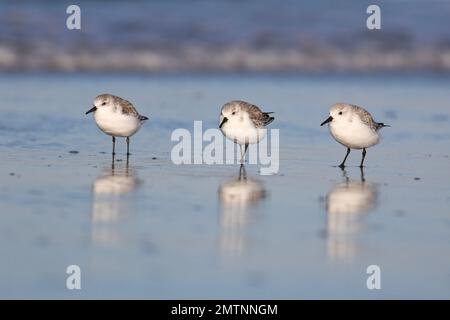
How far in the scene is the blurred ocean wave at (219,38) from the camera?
17234 millimetres

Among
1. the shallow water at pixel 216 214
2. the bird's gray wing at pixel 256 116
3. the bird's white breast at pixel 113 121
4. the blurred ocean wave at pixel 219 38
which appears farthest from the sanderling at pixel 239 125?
the blurred ocean wave at pixel 219 38

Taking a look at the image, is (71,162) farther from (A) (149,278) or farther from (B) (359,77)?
(B) (359,77)

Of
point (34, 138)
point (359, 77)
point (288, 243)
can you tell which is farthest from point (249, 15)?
point (288, 243)

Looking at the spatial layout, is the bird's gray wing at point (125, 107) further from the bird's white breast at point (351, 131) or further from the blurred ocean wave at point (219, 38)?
the blurred ocean wave at point (219, 38)

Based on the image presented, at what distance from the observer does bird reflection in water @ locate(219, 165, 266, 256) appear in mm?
6066

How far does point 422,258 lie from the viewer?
19.2 feet

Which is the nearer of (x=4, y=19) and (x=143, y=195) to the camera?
(x=143, y=195)

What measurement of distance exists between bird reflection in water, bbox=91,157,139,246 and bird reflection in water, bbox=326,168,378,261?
52.1 inches

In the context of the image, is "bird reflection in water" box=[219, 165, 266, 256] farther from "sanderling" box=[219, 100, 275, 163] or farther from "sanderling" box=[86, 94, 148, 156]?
"sanderling" box=[86, 94, 148, 156]

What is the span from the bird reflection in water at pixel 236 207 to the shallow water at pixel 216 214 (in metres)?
0.01

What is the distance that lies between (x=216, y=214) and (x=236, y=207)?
0.30 m

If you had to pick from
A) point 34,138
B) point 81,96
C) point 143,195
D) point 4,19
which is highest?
point 4,19

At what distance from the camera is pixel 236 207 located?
23.3 feet
